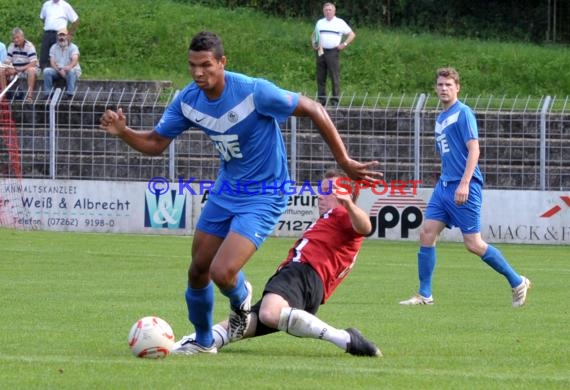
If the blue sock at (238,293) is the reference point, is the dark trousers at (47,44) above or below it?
above

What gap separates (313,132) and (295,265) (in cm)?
1742

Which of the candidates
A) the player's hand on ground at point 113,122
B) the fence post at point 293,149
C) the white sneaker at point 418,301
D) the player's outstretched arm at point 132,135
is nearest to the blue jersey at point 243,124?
the player's outstretched arm at point 132,135

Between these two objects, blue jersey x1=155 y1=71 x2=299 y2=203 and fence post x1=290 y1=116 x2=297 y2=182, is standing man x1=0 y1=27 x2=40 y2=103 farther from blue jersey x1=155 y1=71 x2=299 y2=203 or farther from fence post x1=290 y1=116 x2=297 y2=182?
blue jersey x1=155 y1=71 x2=299 y2=203

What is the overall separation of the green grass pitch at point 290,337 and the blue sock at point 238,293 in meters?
0.37

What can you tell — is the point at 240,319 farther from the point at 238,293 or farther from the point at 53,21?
the point at 53,21

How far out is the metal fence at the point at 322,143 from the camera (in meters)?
25.0

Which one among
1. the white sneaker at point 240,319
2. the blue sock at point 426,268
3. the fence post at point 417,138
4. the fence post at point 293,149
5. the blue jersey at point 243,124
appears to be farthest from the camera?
the fence post at point 293,149

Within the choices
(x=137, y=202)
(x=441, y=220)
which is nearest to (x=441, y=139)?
(x=441, y=220)

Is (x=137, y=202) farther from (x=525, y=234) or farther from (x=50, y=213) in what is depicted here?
(x=525, y=234)

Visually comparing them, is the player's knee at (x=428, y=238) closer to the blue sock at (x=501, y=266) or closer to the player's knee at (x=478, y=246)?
the player's knee at (x=478, y=246)

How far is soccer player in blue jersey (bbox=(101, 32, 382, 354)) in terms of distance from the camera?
861 centimetres

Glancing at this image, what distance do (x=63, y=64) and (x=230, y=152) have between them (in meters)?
19.1

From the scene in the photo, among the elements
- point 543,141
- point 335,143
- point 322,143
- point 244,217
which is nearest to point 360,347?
point 244,217

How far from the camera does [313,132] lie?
26.7 m
